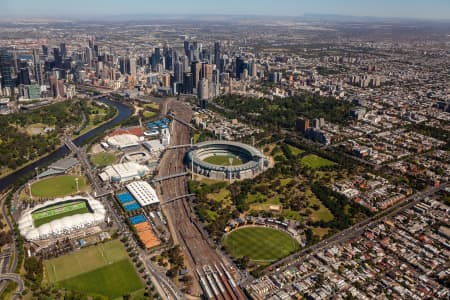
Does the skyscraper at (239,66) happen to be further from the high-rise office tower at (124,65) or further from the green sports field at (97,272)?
the green sports field at (97,272)

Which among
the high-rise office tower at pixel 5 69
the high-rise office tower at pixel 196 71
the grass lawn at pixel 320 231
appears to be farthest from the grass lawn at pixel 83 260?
the high-rise office tower at pixel 5 69

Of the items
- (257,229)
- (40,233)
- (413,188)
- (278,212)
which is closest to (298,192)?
(278,212)

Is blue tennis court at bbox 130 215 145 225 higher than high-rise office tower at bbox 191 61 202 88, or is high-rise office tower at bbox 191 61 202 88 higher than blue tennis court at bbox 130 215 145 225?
high-rise office tower at bbox 191 61 202 88

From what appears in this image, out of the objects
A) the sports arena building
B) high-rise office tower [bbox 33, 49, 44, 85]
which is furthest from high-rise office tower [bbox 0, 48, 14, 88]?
the sports arena building

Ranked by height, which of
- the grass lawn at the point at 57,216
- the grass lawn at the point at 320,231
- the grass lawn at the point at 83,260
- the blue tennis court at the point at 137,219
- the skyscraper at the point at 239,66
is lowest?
the grass lawn at the point at 83,260

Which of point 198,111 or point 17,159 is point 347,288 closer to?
point 17,159

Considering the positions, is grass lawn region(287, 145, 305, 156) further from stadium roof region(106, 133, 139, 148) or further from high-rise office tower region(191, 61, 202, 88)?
high-rise office tower region(191, 61, 202, 88)
